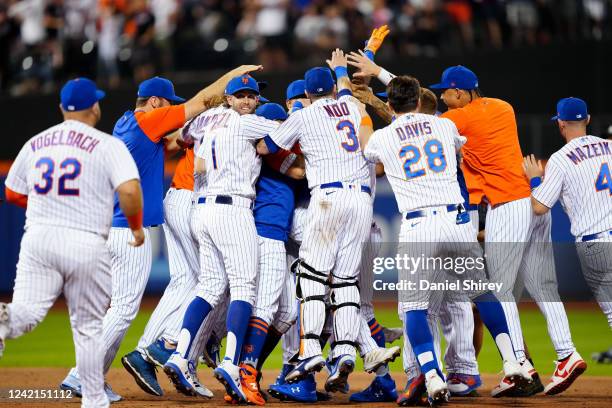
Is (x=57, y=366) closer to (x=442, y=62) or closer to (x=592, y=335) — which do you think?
(x=592, y=335)

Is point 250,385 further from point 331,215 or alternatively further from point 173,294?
point 331,215

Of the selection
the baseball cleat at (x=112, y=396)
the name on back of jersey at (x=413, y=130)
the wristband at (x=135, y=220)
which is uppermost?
the name on back of jersey at (x=413, y=130)

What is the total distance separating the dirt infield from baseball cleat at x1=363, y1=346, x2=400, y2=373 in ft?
0.95

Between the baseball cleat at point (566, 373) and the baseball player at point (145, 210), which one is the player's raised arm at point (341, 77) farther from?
the baseball cleat at point (566, 373)

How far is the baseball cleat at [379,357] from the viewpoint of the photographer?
730 centimetres

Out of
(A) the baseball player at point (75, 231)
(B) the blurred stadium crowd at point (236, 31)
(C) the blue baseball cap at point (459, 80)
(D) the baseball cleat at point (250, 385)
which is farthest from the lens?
(B) the blurred stadium crowd at point (236, 31)

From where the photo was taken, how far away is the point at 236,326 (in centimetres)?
732

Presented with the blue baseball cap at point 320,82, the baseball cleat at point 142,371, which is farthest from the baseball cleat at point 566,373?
the baseball cleat at point 142,371

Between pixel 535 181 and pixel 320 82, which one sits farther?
pixel 535 181

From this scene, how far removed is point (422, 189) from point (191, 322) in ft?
6.45

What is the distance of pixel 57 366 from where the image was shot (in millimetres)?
10039

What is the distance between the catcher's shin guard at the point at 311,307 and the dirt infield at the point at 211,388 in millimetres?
494

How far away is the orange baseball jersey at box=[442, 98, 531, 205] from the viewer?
26.6 ft

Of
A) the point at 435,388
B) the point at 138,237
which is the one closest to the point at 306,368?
the point at 435,388
